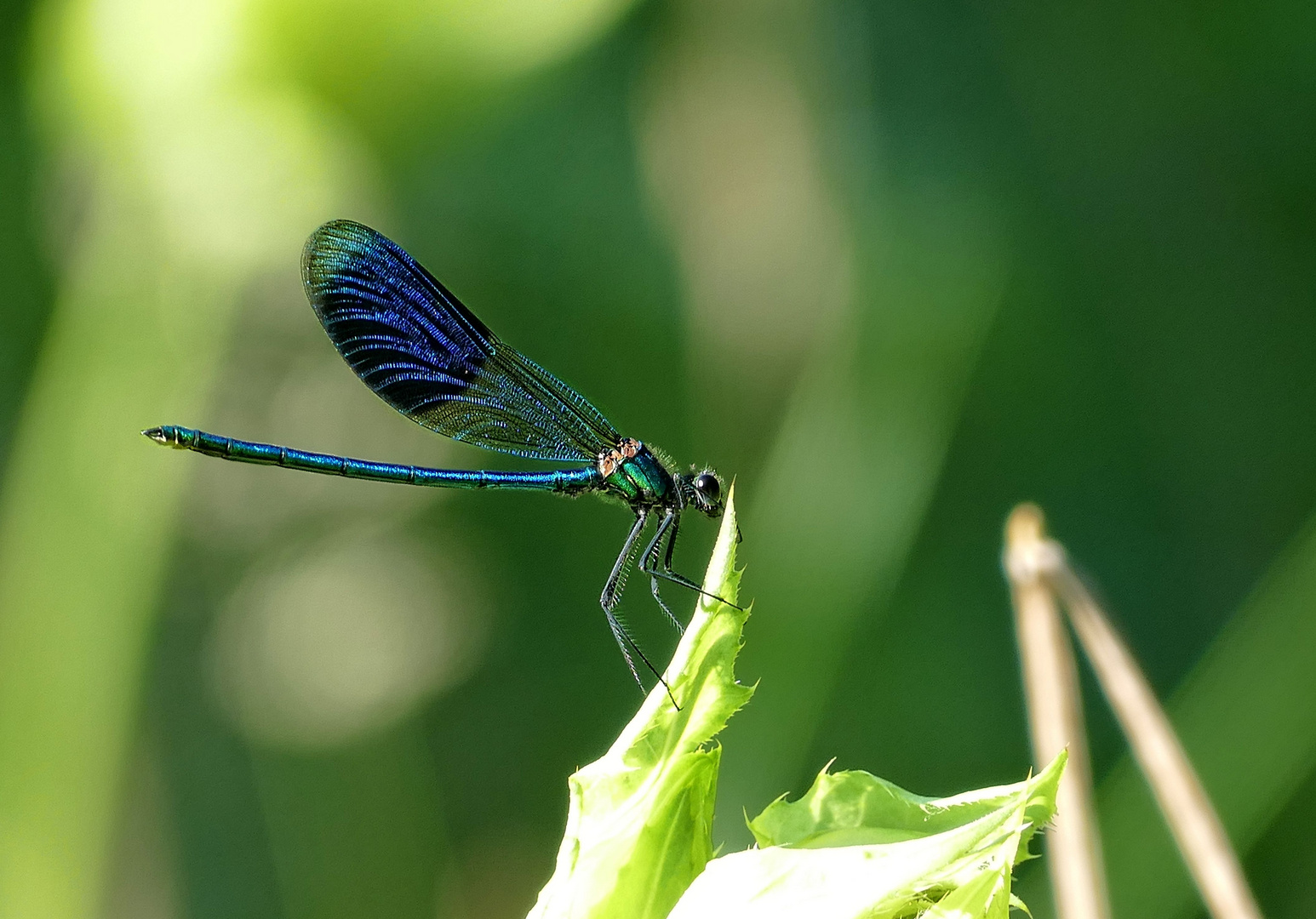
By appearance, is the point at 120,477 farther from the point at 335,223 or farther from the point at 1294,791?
the point at 1294,791

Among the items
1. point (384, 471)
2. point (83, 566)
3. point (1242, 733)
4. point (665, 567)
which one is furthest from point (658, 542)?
point (1242, 733)

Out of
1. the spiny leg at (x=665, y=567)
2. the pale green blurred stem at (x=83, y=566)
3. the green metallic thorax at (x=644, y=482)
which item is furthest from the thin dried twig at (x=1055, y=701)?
the pale green blurred stem at (x=83, y=566)

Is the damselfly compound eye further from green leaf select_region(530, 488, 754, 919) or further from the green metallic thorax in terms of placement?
green leaf select_region(530, 488, 754, 919)

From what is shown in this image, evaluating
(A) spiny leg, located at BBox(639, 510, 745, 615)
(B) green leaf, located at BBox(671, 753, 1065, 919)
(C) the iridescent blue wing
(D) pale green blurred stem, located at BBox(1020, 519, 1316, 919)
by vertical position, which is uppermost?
(C) the iridescent blue wing

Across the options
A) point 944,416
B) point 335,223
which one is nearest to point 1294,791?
point 944,416

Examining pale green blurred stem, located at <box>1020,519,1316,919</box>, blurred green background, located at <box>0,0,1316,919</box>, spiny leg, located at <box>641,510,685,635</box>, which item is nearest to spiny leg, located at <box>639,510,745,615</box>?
spiny leg, located at <box>641,510,685,635</box>

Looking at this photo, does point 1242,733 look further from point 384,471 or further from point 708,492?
point 384,471
